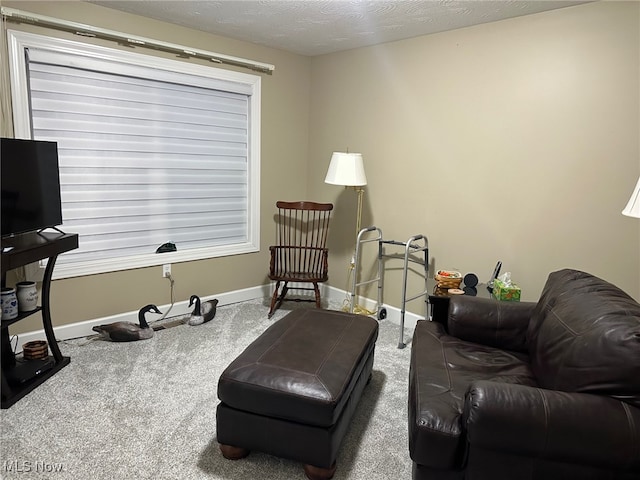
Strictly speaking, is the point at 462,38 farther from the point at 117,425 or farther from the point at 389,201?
the point at 117,425

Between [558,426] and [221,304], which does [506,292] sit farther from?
[221,304]

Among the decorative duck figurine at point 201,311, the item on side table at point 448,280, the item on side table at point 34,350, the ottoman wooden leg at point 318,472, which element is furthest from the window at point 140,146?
the ottoman wooden leg at point 318,472

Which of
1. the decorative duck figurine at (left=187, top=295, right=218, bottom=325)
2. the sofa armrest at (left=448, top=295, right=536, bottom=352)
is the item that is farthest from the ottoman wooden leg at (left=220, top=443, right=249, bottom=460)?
the decorative duck figurine at (left=187, top=295, right=218, bottom=325)

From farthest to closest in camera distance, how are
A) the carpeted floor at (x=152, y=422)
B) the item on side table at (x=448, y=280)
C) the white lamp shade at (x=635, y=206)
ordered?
1. the item on side table at (x=448, y=280)
2. the carpeted floor at (x=152, y=422)
3. the white lamp shade at (x=635, y=206)

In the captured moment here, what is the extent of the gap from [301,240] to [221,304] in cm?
103

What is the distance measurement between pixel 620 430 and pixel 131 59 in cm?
364

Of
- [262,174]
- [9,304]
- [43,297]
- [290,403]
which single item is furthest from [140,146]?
[290,403]

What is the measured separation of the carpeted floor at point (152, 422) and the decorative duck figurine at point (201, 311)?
34cm

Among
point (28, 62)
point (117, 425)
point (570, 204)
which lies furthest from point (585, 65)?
point (28, 62)

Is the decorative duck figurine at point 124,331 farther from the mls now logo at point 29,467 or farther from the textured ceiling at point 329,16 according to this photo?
the textured ceiling at point 329,16

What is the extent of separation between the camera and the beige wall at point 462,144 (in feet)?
8.75

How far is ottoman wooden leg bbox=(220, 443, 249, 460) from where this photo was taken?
2.02 metres

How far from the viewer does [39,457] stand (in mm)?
2010

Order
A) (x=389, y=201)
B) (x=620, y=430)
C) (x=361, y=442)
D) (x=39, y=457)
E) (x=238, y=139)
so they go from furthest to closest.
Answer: (x=238, y=139)
(x=389, y=201)
(x=361, y=442)
(x=39, y=457)
(x=620, y=430)
